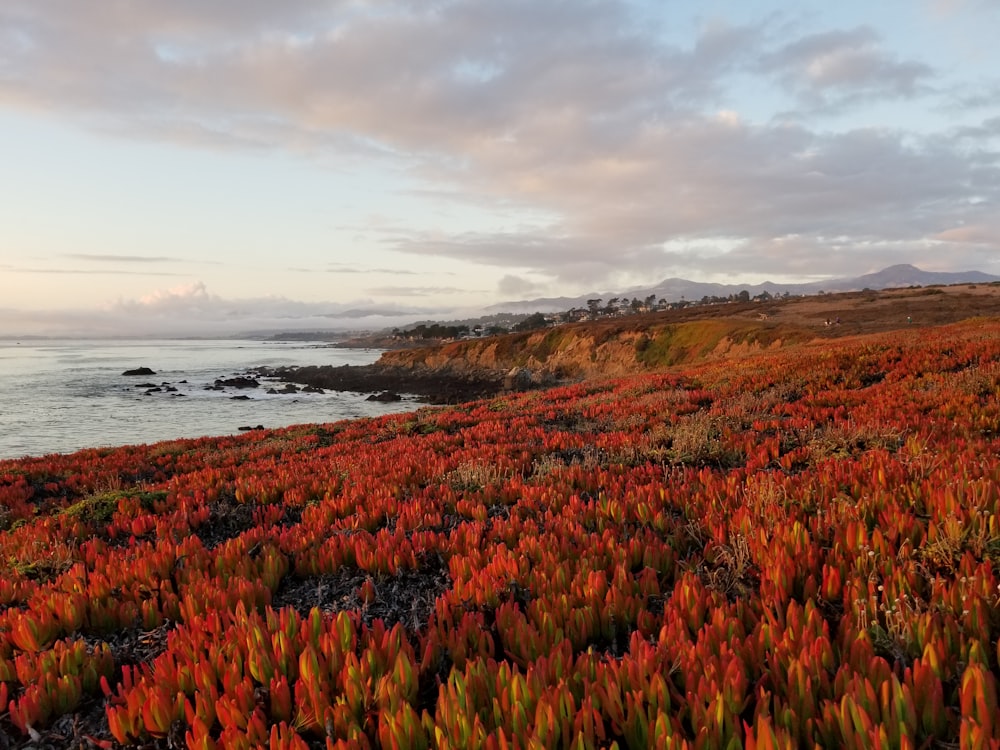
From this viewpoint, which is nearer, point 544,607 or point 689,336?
point 544,607

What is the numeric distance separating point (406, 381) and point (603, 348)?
23376mm

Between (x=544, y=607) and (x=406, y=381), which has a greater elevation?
(x=544, y=607)

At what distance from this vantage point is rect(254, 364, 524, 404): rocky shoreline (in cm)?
5159

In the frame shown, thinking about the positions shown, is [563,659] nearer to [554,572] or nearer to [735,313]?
[554,572]

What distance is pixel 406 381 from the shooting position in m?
62.8

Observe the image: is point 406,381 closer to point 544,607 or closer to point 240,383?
point 240,383

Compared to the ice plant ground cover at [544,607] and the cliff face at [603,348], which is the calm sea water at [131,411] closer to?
the cliff face at [603,348]

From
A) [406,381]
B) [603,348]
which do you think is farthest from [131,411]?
[603,348]

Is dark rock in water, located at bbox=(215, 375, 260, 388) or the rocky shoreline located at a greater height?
dark rock in water, located at bbox=(215, 375, 260, 388)

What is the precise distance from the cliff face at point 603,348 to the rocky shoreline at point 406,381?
2901 millimetres

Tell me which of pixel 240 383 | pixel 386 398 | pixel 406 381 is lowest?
pixel 386 398

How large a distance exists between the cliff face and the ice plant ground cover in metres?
38.5

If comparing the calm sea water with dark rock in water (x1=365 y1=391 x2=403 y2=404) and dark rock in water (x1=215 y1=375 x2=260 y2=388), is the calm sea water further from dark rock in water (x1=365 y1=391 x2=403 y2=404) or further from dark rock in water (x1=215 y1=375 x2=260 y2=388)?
dark rock in water (x1=215 y1=375 x2=260 y2=388)

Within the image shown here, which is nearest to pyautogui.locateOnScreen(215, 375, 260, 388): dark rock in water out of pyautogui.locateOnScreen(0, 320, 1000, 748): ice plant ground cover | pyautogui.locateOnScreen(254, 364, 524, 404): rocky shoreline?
pyautogui.locateOnScreen(254, 364, 524, 404): rocky shoreline
